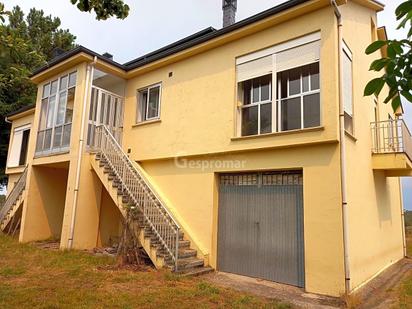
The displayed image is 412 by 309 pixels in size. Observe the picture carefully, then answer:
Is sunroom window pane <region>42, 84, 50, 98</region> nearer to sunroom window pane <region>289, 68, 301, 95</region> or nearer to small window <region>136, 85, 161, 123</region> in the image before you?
small window <region>136, 85, 161, 123</region>

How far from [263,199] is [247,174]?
922mm

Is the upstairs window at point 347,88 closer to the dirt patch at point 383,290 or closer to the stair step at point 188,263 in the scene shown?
the dirt patch at point 383,290

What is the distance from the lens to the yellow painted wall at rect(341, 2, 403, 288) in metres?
7.87

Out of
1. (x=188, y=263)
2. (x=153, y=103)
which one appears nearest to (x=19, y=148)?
(x=153, y=103)

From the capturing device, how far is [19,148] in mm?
19203

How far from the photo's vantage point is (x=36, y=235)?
1310 cm

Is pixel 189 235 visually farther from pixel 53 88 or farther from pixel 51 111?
pixel 53 88

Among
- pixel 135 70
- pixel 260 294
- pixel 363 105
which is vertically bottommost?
pixel 260 294

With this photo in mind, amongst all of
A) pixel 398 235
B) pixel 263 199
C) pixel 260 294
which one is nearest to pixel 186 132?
pixel 263 199

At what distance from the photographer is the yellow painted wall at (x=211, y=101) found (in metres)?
7.78

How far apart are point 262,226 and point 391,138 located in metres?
5.79

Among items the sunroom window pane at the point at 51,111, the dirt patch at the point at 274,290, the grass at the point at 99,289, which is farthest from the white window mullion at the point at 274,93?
the sunroom window pane at the point at 51,111

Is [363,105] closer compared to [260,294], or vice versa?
[260,294]

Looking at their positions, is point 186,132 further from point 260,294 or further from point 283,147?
point 260,294
